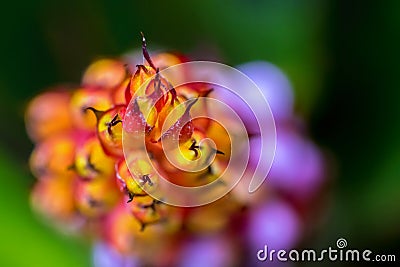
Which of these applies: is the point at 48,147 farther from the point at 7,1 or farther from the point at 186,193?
the point at 7,1

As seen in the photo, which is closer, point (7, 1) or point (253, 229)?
point (253, 229)

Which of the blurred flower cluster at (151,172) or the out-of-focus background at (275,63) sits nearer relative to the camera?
the blurred flower cluster at (151,172)

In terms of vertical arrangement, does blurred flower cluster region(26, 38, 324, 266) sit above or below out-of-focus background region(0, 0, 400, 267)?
below

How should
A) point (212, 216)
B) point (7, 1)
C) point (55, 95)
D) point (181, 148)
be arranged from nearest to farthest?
1. point (181, 148)
2. point (212, 216)
3. point (55, 95)
4. point (7, 1)

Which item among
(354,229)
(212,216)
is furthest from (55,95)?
(354,229)

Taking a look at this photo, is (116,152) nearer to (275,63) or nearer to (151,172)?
(151,172)

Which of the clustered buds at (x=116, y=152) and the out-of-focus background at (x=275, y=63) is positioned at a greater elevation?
the out-of-focus background at (x=275, y=63)
